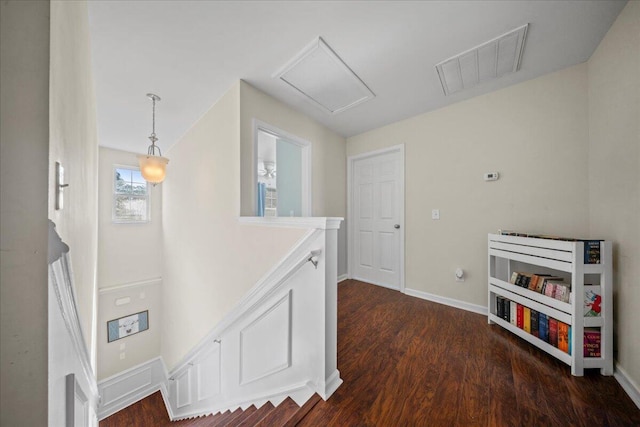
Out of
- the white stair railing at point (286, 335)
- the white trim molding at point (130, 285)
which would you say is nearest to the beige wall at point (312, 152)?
the white stair railing at point (286, 335)

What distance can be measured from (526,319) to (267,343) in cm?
199

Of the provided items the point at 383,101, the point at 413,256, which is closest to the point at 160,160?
the point at 383,101

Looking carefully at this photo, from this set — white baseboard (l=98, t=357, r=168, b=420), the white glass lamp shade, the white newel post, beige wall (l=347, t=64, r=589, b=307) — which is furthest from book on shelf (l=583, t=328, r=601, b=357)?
A: white baseboard (l=98, t=357, r=168, b=420)

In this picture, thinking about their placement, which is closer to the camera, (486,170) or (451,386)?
(451,386)

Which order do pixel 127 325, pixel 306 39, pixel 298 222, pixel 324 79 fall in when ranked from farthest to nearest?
pixel 127 325, pixel 324 79, pixel 306 39, pixel 298 222

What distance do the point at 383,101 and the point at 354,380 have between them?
2.59 metres

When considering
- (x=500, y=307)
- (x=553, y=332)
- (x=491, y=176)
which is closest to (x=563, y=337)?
(x=553, y=332)

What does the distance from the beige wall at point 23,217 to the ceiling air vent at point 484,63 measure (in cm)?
235

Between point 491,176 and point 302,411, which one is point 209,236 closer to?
point 302,411

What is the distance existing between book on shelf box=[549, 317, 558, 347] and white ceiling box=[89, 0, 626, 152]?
2.03m

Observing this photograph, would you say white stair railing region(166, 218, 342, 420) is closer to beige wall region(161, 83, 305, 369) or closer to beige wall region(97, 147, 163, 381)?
beige wall region(161, 83, 305, 369)

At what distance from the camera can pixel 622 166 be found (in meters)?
1.37

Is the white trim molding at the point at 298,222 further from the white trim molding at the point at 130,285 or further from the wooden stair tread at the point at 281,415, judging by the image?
the white trim molding at the point at 130,285

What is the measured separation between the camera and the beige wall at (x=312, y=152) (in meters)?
2.12
